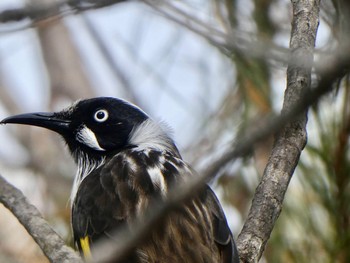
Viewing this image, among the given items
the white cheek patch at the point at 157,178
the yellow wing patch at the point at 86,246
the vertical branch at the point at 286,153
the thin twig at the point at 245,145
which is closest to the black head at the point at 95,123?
the white cheek patch at the point at 157,178

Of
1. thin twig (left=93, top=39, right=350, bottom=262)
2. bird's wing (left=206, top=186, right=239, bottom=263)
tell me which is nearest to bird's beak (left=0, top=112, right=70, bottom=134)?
bird's wing (left=206, top=186, right=239, bottom=263)

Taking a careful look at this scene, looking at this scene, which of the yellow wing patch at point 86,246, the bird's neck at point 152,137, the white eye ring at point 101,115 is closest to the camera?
the yellow wing patch at point 86,246

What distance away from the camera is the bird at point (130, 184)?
3.53 metres

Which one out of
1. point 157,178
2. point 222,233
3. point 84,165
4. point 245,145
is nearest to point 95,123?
point 84,165

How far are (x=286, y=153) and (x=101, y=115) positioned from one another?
153cm

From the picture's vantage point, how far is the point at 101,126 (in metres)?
4.73

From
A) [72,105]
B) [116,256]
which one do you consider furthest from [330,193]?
[116,256]

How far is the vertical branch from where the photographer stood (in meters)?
3.47

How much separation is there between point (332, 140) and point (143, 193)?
905 millimetres

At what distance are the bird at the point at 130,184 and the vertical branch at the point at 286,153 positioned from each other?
11cm

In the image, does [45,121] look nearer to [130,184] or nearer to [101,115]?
[101,115]

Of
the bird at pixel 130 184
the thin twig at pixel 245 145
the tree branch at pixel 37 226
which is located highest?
the bird at pixel 130 184

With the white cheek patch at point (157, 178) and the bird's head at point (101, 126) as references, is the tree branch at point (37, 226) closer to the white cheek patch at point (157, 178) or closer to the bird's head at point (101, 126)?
→ the white cheek patch at point (157, 178)

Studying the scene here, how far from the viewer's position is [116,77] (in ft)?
28.4
